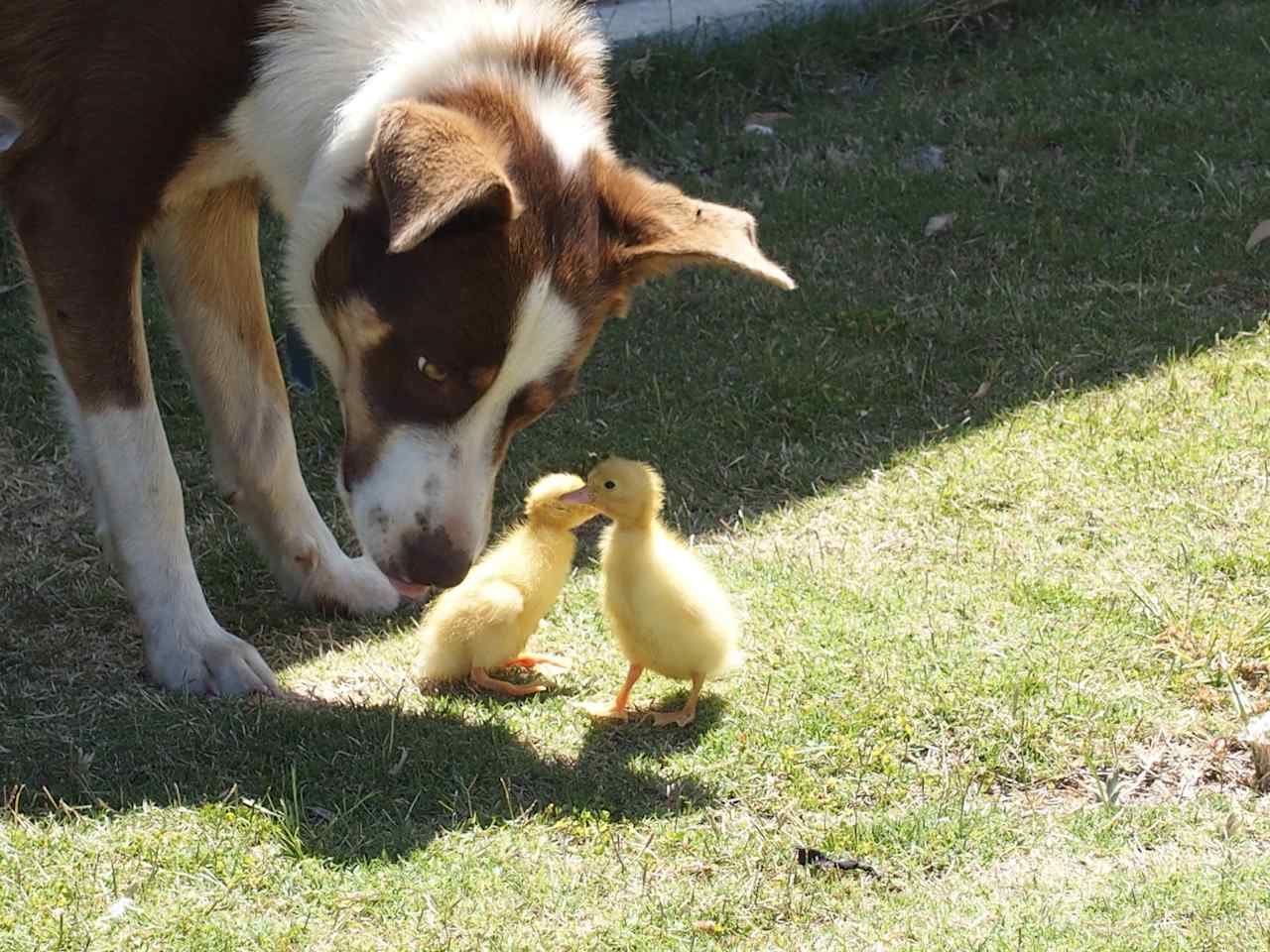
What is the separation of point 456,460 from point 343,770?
596 mm

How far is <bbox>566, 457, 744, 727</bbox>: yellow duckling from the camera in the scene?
331 centimetres

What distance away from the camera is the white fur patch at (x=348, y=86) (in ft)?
10.8

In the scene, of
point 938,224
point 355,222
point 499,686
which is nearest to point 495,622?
point 499,686

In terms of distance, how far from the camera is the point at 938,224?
5.70 meters

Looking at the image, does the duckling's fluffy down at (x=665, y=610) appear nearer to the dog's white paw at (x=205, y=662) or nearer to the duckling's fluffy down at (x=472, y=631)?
the duckling's fluffy down at (x=472, y=631)

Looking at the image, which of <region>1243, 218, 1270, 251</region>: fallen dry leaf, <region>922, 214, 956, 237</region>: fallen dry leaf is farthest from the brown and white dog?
<region>1243, 218, 1270, 251</region>: fallen dry leaf

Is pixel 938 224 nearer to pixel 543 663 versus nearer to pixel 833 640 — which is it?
pixel 833 640

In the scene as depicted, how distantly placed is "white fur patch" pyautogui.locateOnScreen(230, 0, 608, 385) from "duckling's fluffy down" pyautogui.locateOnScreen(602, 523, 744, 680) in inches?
26.5

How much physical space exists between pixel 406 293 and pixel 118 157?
74cm

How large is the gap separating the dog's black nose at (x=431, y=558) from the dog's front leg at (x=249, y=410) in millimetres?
804

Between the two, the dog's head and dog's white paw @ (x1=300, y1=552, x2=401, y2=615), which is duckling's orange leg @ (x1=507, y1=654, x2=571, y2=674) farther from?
dog's white paw @ (x1=300, y1=552, x2=401, y2=615)

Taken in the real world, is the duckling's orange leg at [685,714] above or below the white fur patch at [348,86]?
below

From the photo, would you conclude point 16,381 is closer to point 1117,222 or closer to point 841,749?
point 841,749

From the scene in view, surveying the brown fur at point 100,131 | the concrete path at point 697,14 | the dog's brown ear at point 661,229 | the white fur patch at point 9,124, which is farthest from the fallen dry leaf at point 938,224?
the white fur patch at point 9,124
